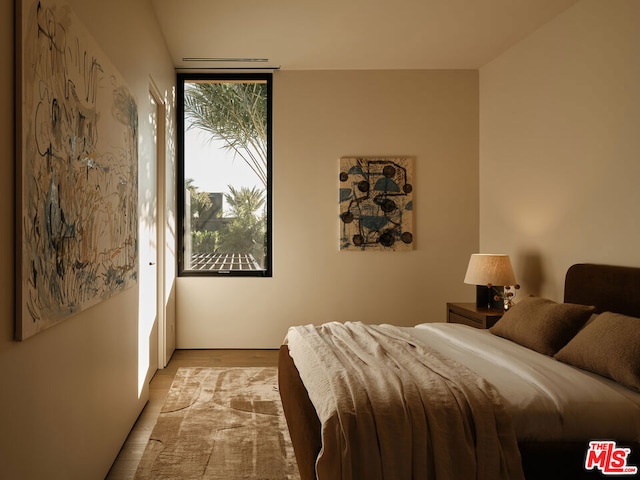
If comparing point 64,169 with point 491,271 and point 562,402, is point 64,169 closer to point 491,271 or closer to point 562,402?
point 562,402

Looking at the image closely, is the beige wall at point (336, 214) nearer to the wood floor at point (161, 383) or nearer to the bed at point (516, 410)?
the wood floor at point (161, 383)

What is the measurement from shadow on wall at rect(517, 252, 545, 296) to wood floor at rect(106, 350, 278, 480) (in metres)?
2.32

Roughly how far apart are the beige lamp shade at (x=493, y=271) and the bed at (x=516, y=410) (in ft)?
3.33

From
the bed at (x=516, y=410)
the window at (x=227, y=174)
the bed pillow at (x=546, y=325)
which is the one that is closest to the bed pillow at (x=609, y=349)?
the bed at (x=516, y=410)

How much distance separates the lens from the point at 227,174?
15.6 ft

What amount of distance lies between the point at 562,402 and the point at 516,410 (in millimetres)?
213

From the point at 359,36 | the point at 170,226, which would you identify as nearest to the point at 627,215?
the point at 359,36

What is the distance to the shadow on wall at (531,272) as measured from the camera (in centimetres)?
372

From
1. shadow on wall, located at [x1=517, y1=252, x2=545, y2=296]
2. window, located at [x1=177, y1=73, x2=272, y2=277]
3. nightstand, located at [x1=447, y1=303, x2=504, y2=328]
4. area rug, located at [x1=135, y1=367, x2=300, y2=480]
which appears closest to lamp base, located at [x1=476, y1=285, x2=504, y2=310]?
nightstand, located at [x1=447, y1=303, x2=504, y2=328]

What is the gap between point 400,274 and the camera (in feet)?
15.6

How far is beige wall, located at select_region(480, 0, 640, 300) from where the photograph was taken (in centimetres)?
286

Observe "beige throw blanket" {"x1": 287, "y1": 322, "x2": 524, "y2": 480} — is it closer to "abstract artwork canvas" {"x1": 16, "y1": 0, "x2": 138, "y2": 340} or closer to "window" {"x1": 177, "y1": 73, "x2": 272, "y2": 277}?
"abstract artwork canvas" {"x1": 16, "y1": 0, "x2": 138, "y2": 340}

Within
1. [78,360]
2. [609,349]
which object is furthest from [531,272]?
[78,360]

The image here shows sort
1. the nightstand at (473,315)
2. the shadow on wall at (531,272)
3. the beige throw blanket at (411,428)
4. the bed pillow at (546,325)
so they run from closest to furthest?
the beige throw blanket at (411,428) → the bed pillow at (546,325) → the nightstand at (473,315) → the shadow on wall at (531,272)
